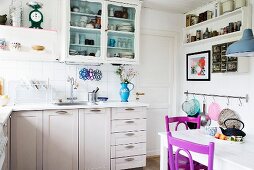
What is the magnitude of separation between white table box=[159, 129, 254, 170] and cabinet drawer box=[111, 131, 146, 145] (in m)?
1.05

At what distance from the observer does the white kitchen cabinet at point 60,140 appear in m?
2.64

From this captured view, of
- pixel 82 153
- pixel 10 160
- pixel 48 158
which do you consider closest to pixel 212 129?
pixel 82 153

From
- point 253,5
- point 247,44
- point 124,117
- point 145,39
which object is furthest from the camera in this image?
point 145,39

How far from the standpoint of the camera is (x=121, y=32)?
3.25 meters

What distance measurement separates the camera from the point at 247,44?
1.67 metres

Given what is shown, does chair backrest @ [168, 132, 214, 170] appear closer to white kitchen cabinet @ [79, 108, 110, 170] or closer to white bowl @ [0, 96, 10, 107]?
white kitchen cabinet @ [79, 108, 110, 170]

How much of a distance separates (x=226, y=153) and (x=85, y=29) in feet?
7.60

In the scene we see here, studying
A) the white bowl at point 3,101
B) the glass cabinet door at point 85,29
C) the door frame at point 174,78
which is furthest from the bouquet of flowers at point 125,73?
the white bowl at point 3,101

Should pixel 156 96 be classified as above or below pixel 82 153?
above

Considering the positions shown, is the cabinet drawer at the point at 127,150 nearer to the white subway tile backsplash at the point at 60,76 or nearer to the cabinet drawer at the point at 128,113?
the cabinet drawer at the point at 128,113

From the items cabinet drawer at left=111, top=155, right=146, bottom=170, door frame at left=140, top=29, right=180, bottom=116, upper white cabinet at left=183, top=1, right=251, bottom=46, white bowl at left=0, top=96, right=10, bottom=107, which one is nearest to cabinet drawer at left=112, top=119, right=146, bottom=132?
cabinet drawer at left=111, top=155, right=146, bottom=170

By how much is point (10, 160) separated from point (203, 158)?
2067 mm

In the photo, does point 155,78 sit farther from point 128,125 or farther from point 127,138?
point 127,138

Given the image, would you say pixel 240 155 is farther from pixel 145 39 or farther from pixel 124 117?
pixel 145 39
